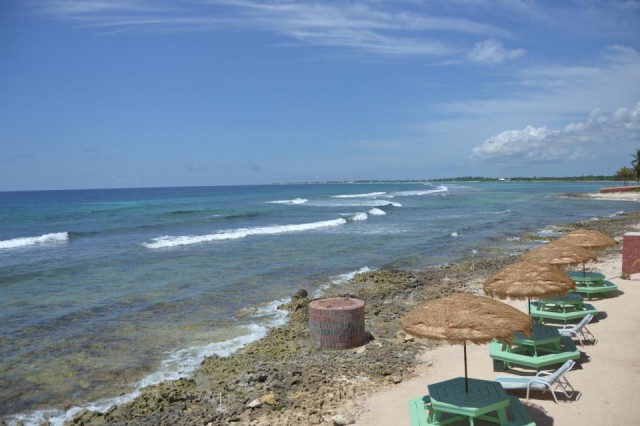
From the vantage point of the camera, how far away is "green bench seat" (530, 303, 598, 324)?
10305 mm

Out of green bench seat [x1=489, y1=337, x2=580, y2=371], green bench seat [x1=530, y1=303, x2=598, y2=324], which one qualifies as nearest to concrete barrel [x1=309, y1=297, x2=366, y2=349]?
green bench seat [x1=489, y1=337, x2=580, y2=371]

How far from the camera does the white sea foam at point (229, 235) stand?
94.7ft

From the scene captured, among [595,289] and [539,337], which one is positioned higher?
[539,337]

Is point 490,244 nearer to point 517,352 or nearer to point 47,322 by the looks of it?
point 517,352

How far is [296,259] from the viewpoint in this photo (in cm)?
2195

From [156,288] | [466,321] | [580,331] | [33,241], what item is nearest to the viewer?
[466,321]

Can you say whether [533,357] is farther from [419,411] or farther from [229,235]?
[229,235]

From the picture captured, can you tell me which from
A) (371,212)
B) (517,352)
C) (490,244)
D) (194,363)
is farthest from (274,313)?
(371,212)

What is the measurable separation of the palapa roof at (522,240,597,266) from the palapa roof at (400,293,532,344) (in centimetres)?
518

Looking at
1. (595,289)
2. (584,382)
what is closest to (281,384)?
(584,382)

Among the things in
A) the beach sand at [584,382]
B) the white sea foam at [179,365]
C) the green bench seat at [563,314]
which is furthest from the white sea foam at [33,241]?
the green bench seat at [563,314]

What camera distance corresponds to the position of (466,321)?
18.9 feet

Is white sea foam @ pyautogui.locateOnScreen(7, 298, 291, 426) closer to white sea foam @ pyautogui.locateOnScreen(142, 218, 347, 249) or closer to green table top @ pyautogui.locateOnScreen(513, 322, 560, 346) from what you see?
green table top @ pyautogui.locateOnScreen(513, 322, 560, 346)

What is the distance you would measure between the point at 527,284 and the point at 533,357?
3.81 feet
